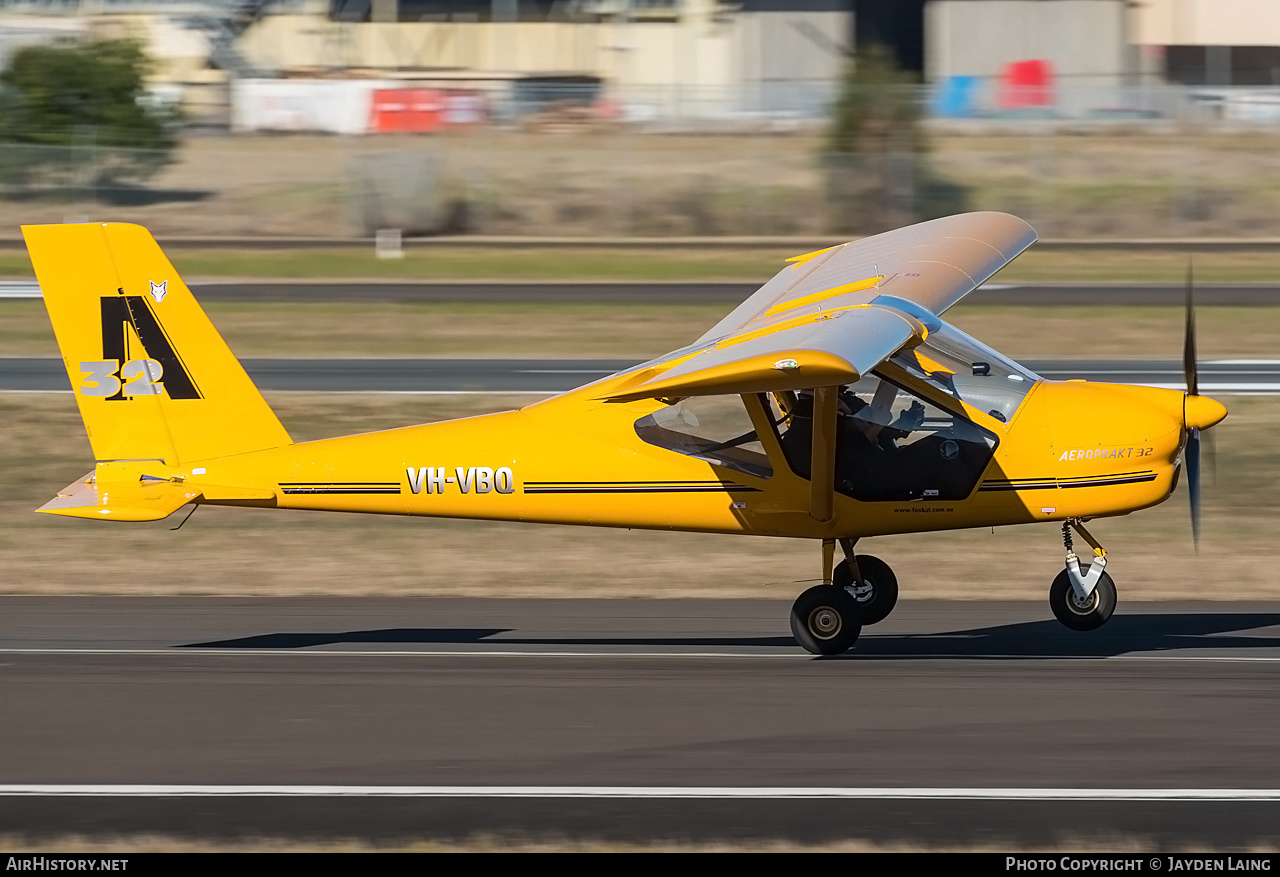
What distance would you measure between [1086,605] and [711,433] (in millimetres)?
2878

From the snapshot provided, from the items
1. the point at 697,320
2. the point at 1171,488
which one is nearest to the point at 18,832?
the point at 1171,488

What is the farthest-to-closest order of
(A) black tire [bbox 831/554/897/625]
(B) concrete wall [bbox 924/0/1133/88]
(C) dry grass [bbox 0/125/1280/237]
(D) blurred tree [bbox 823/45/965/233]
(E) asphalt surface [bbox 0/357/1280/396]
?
(B) concrete wall [bbox 924/0/1133/88]
(C) dry grass [bbox 0/125/1280/237]
(D) blurred tree [bbox 823/45/965/233]
(E) asphalt surface [bbox 0/357/1280/396]
(A) black tire [bbox 831/554/897/625]

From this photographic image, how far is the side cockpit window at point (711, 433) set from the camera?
11.1 metres

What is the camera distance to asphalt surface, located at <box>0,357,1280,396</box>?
70.1ft

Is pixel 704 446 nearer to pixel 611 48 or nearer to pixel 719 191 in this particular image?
pixel 719 191

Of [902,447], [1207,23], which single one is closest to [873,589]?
[902,447]

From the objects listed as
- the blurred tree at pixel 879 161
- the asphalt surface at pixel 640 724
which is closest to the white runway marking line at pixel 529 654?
the asphalt surface at pixel 640 724

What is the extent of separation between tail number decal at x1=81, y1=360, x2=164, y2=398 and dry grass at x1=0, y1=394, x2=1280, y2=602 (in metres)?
2.87

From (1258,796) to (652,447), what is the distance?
457 cm

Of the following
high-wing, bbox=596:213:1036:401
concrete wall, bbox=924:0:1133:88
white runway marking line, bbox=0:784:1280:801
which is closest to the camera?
white runway marking line, bbox=0:784:1280:801

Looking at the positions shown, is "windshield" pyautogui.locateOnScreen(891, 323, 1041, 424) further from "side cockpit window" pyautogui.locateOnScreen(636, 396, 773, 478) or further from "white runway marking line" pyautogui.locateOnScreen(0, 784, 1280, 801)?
"white runway marking line" pyautogui.locateOnScreen(0, 784, 1280, 801)

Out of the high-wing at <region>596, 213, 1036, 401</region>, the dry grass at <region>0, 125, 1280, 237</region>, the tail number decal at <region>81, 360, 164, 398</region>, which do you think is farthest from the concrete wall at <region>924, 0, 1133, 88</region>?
the tail number decal at <region>81, 360, 164, 398</region>

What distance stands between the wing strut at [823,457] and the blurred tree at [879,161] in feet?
86.4

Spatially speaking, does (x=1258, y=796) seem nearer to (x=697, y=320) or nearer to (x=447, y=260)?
(x=697, y=320)
